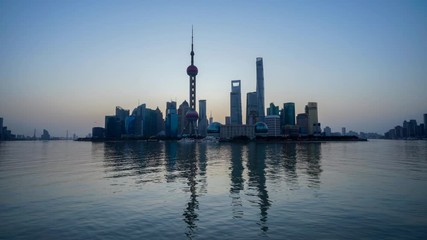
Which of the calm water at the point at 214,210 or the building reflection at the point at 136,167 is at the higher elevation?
the calm water at the point at 214,210

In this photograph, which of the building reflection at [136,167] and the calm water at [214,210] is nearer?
the calm water at [214,210]

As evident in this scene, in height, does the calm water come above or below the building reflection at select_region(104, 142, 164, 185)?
above

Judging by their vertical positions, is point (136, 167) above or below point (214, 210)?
below

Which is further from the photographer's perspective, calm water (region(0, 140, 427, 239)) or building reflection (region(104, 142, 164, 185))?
building reflection (region(104, 142, 164, 185))

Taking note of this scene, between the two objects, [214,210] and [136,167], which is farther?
[136,167]

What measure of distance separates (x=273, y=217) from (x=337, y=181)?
85.0 feet

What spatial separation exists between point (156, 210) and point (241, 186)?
56.0ft

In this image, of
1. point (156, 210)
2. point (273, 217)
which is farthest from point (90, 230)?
point (273, 217)

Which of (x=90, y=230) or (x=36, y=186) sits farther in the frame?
(x=36, y=186)

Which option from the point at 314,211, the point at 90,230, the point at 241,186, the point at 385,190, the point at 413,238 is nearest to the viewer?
the point at 413,238

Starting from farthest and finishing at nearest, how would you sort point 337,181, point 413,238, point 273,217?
point 337,181 → point 273,217 → point 413,238

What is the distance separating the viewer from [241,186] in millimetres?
42125

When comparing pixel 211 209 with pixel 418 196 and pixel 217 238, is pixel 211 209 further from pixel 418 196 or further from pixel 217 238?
pixel 418 196

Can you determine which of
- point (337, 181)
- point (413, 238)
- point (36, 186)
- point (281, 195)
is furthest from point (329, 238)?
point (36, 186)
